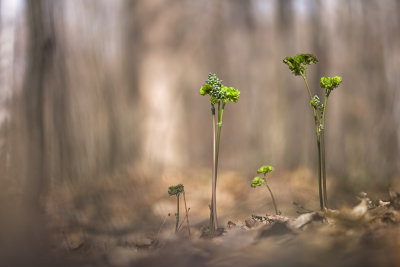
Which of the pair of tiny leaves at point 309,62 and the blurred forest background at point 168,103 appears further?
the blurred forest background at point 168,103

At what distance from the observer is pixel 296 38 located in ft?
3.93

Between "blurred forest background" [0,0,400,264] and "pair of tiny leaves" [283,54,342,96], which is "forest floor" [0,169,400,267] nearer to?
"blurred forest background" [0,0,400,264]

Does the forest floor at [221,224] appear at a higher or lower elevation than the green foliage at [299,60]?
lower

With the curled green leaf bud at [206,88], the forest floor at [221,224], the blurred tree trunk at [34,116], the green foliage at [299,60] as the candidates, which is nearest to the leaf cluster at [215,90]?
the curled green leaf bud at [206,88]

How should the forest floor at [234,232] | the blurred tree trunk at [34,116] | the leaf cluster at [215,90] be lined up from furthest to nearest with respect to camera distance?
the blurred tree trunk at [34,116] < the leaf cluster at [215,90] < the forest floor at [234,232]

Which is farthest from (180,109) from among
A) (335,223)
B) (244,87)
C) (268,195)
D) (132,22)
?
(335,223)

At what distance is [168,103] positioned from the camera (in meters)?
1.29

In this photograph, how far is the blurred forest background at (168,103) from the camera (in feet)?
3.28

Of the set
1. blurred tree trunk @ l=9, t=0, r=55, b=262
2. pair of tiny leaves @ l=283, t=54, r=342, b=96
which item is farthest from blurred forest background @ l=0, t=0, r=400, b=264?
pair of tiny leaves @ l=283, t=54, r=342, b=96

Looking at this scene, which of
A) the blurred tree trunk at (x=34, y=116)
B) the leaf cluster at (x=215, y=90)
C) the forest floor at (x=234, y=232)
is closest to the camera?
the forest floor at (x=234, y=232)

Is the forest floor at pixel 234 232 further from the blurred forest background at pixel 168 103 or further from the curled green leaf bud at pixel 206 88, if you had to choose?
the curled green leaf bud at pixel 206 88

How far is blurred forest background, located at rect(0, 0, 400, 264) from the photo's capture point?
999mm

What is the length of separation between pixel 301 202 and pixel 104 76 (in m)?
0.77

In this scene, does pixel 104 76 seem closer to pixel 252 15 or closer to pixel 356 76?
pixel 252 15
